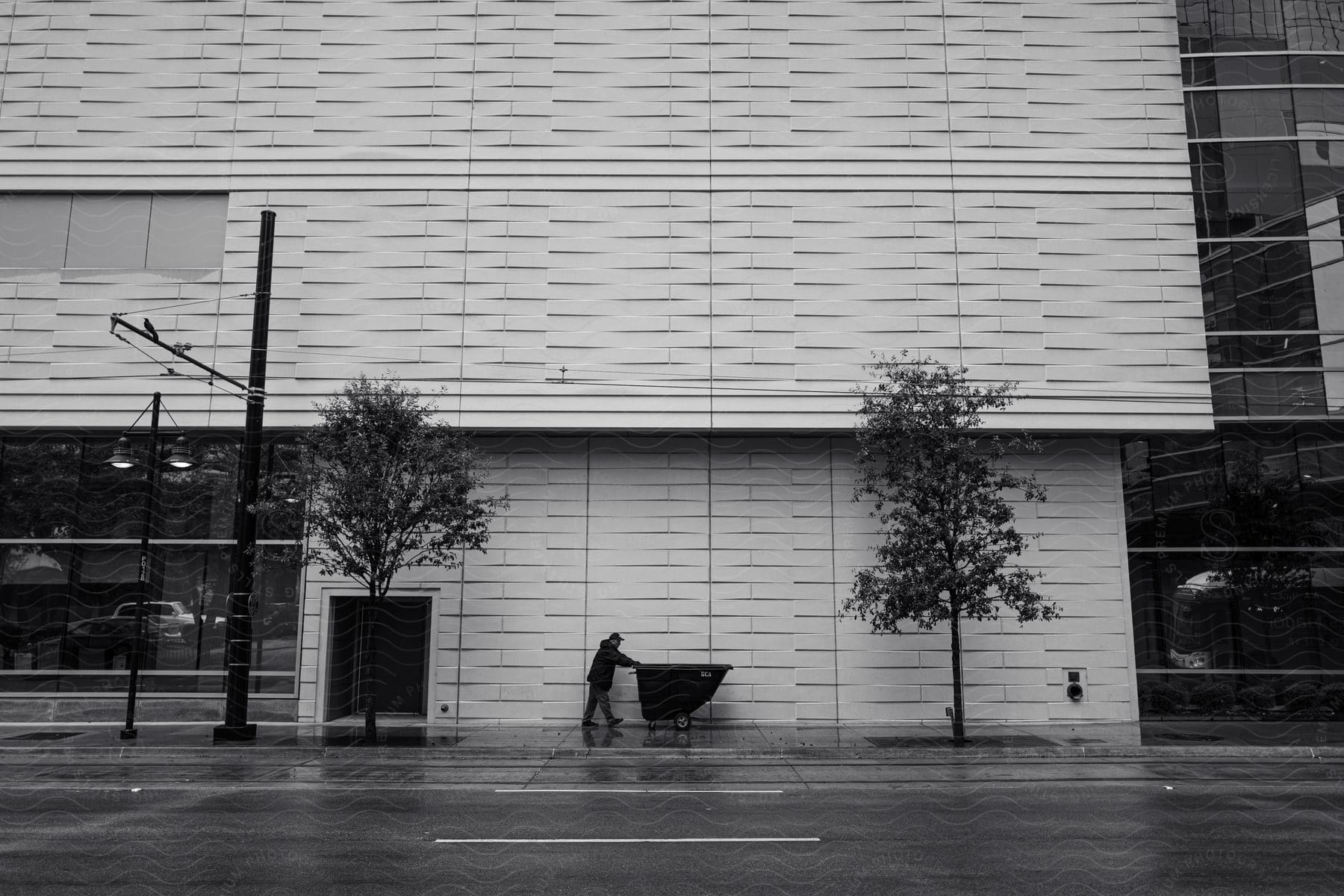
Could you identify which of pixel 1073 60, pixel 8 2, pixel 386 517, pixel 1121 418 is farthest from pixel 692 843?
pixel 8 2

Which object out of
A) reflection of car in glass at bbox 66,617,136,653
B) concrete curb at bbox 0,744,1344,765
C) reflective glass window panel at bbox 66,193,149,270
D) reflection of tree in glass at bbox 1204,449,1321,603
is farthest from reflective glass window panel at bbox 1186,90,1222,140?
reflection of car in glass at bbox 66,617,136,653

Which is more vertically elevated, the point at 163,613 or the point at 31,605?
the point at 31,605

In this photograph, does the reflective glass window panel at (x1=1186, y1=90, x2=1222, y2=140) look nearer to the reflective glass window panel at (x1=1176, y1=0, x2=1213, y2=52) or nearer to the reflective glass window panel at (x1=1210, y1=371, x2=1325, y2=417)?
the reflective glass window panel at (x1=1176, y1=0, x2=1213, y2=52)

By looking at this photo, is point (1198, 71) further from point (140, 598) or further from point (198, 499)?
point (140, 598)

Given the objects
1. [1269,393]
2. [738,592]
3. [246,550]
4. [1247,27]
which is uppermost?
[1247,27]

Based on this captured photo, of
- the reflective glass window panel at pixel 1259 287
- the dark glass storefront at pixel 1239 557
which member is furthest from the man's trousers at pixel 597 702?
the reflective glass window panel at pixel 1259 287

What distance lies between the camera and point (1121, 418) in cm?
1614

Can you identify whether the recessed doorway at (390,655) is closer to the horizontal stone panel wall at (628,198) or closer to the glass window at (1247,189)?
the horizontal stone panel wall at (628,198)

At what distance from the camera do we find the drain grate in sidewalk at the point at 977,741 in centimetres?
1340

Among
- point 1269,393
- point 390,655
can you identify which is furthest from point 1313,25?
point 390,655

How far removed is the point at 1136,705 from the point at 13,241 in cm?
2141

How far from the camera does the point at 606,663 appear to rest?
15.1 metres

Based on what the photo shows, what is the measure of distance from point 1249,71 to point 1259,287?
4.22m

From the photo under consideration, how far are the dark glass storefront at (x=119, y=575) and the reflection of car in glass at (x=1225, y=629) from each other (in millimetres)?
15284
